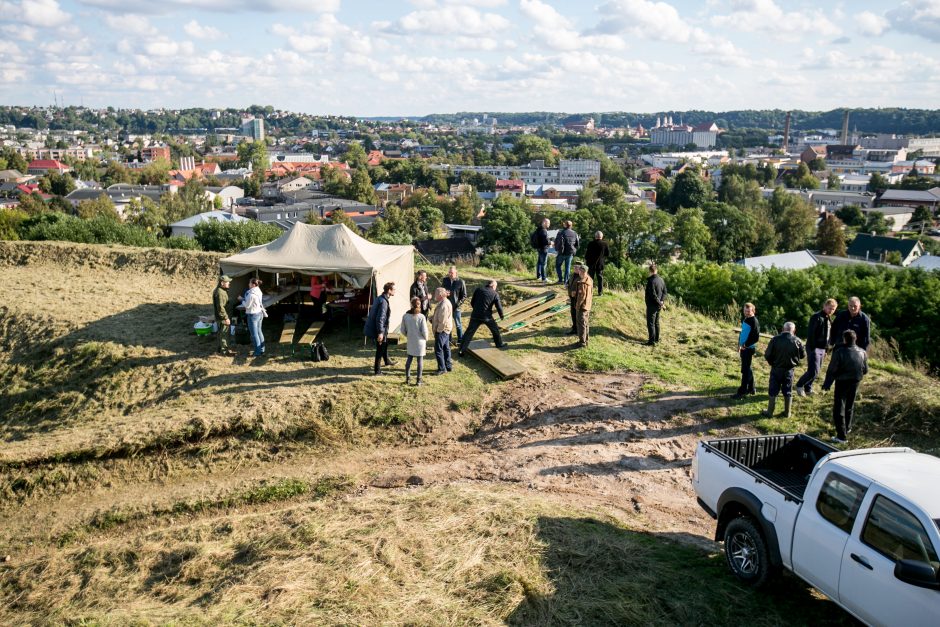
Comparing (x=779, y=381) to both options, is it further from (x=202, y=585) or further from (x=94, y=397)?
(x=94, y=397)

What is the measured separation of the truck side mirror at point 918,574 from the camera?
16.0 feet

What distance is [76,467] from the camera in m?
10.0

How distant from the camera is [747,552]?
6773 millimetres

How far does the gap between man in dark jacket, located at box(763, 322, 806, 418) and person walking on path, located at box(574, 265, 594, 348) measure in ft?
12.5

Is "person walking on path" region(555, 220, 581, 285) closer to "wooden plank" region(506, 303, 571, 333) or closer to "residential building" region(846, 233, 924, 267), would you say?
"wooden plank" region(506, 303, 571, 333)

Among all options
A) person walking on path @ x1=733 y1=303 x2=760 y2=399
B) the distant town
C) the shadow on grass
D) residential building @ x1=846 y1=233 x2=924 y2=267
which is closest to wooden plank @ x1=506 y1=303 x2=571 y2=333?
person walking on path @ x1=733 y1=303 x2=760 y2=399

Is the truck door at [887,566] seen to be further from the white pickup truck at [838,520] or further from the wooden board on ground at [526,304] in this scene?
the wooden board on ground at [526,304]

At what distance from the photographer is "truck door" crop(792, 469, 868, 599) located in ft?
18.9

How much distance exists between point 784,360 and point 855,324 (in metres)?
1.74

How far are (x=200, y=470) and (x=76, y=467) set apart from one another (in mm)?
1834

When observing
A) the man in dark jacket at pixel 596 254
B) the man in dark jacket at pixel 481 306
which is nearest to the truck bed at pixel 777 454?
the man in dark jacket at pixel 481 306

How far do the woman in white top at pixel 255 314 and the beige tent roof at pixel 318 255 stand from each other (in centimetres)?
98

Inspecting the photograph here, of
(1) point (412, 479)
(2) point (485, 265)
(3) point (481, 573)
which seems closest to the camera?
(3) point (481, 573)

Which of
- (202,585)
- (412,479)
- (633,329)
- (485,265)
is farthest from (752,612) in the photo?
(485,265)
